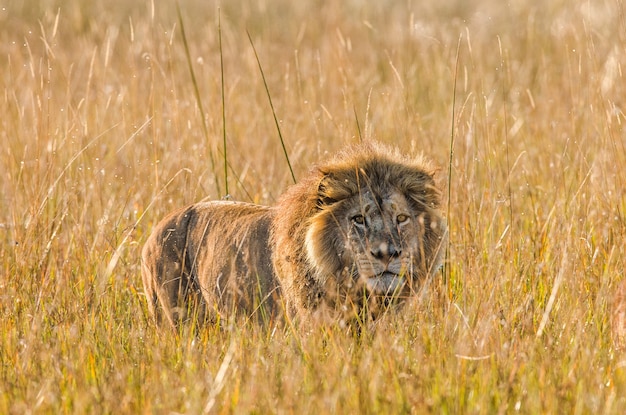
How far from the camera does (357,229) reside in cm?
410

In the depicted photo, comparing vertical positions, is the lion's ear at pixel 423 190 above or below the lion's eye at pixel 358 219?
above

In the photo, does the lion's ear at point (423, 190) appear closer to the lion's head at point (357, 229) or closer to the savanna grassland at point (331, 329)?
the lion's head at point (357, 229)

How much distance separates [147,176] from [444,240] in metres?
2.38

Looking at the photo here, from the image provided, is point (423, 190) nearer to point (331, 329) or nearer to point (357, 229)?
point (357, 229)

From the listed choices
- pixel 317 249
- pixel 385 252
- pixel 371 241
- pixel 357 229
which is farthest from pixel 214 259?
pixel 385 252

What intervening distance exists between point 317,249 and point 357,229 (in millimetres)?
190

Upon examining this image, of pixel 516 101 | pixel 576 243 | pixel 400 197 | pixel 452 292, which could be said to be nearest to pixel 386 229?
pixel 400 197

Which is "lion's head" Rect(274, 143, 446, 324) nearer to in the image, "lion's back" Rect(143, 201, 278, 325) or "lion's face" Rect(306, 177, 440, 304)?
"lion's face" Rect(306, 177, 440, 304)

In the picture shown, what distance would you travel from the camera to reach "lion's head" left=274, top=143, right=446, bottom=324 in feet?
13.1

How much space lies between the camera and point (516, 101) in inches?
326

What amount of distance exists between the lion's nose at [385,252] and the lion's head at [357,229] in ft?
0.07

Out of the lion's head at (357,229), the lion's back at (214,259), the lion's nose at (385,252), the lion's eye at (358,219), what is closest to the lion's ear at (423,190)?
the lion's head at (357,229)

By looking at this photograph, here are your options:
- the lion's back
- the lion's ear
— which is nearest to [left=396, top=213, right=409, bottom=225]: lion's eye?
the lion's ear

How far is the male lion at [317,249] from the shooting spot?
4043mm
